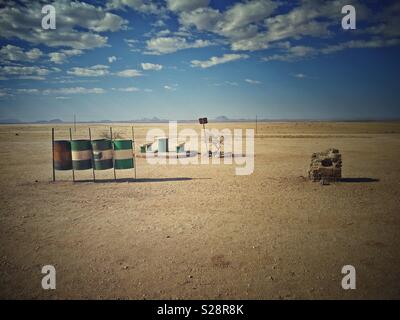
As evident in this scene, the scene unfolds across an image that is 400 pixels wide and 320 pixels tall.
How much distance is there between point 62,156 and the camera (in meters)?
11.0

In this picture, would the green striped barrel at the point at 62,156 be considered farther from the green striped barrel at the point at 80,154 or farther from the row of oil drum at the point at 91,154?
the green striped barrel at the point at 80,154

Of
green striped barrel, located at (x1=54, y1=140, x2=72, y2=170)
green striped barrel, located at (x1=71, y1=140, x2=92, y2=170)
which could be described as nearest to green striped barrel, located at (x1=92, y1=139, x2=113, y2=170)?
green striped barrel, located at (x1=71, y1=140, x2=92, y2=170)

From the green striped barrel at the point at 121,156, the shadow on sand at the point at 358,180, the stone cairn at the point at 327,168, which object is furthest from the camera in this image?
the green striped barrel at the point at 121,156

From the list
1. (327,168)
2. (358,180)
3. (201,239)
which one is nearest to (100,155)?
(201,239)

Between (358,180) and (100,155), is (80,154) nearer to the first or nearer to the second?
(100,155)

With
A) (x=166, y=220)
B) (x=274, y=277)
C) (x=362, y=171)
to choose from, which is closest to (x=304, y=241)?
(x=274, y=277)

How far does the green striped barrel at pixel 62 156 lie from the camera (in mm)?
10977

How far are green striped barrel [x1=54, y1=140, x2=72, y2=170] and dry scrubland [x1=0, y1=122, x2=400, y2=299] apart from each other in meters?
1.00

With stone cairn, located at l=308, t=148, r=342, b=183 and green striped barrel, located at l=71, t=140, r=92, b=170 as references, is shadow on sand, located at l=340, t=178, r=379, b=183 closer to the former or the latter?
stone cairn, located at l=308, t=148, r=342, b=183

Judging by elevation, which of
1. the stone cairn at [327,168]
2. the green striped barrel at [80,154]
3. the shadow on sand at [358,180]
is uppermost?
the green striped barrel at [80,154]

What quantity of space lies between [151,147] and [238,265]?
58.3 feet

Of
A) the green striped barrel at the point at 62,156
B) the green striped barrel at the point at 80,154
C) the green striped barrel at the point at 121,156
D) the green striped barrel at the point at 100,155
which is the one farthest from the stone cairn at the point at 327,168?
the green striped barrel at the point at 62,156

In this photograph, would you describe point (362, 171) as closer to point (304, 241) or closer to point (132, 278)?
point (304, 241)

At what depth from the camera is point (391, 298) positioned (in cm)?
375
